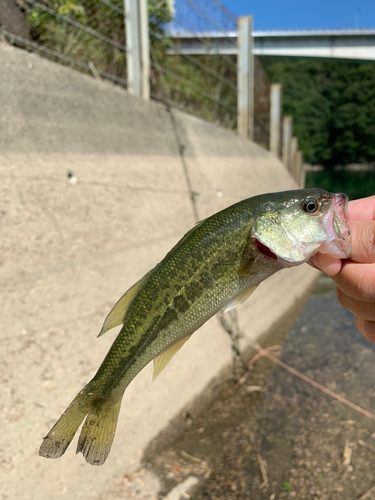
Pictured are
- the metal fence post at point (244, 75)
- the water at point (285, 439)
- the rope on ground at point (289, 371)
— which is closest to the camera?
the water at point (285, 439)

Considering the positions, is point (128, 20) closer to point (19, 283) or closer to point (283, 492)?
point (19, 283)

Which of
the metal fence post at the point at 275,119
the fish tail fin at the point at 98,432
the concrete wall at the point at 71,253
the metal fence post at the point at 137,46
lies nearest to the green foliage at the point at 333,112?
the metal fence post at the point at 275,119

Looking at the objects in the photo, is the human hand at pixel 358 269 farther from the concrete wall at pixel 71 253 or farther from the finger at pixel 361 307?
the concrete wall at pixel 71 253

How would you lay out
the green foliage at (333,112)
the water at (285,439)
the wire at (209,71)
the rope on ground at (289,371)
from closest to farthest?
1. the water at (285,439)
2. the rope on ground at (289,371)
3. the wire at (209,71)
4. the green foliage at (333,112)

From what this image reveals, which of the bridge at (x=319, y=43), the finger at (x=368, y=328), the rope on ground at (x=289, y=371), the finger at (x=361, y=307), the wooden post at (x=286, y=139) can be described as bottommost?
the rope on ground at (x=289, y=371)

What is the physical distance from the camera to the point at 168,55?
648cm

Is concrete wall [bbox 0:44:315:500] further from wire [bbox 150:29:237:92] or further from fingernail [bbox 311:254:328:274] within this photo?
wire [bbox 150:29:237:92]

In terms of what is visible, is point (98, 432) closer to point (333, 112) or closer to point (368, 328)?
point (368, 328)

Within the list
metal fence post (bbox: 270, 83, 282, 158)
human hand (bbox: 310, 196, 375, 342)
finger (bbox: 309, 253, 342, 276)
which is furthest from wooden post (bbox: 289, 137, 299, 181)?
finger (bbox: 309, 253, 342, 276)

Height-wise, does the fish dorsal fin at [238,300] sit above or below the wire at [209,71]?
below

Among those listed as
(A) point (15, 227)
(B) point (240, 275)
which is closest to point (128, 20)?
(A) point (15, 227)

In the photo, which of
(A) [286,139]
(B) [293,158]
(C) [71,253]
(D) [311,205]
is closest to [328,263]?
(D) [311,205]

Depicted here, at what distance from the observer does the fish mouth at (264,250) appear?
1635 mm

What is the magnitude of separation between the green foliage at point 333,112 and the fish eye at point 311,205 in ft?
187
